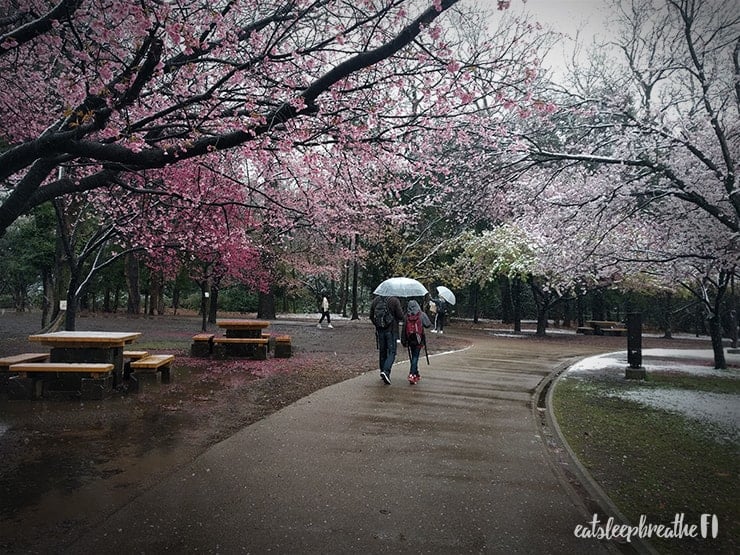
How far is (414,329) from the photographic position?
367 inches

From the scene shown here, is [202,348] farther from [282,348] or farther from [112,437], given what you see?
[112,437]

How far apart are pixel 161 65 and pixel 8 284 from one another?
4422 cm

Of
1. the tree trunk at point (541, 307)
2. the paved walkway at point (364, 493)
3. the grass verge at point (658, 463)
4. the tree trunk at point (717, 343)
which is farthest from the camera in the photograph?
the tree trunk at point (541, 307)

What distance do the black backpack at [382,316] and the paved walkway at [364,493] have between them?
2348 millimetres

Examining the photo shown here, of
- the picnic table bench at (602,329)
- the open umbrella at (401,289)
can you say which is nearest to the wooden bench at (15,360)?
the open umbrella at (401,289)

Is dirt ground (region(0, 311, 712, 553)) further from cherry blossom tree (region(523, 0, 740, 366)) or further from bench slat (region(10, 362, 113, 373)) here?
cherry blossom tree (region(523, 0, 740, 366))

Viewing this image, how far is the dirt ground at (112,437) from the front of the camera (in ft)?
12.1

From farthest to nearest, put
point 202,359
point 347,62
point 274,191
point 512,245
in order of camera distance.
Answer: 1. point 512,245
2. point 274,191
3. point 202,359
4. point 347,62

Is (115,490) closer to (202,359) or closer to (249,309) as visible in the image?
(202,359)

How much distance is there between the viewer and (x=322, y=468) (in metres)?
4.70

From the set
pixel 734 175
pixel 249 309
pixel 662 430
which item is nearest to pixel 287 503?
pixel 662 430

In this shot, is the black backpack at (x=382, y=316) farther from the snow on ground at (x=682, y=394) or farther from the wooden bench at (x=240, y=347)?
the snow on ground at (x=682, y=394)

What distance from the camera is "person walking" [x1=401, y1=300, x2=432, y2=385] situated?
30.0 feet

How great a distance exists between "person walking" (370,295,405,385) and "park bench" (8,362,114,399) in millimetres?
4633
